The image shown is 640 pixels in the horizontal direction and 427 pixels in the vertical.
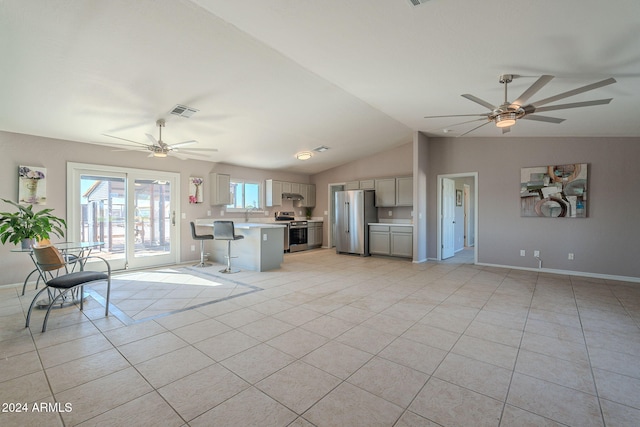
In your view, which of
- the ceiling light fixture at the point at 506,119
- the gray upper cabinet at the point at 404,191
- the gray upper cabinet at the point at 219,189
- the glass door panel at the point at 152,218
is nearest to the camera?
the ceiling light fixture at the point at 506,119

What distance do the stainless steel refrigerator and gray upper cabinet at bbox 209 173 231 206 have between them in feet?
9.78

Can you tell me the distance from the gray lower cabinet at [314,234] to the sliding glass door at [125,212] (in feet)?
12.3

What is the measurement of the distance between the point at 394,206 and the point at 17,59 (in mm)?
7026

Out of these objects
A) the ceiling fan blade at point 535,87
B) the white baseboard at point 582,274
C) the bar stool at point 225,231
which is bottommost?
the white baseboard at point 582,274

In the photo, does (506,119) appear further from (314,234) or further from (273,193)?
(314,234)

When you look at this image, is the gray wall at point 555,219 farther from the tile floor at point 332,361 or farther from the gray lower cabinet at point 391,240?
the tile floor at point 332,361

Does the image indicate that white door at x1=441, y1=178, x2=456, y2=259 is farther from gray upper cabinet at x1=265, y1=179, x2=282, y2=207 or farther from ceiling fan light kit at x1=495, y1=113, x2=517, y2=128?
gray upper cabinet at x1=265, y1=179, x2=282, y2=207

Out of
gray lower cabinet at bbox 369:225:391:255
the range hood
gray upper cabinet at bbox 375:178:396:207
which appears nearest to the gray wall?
gray upper cabinet at bbox 375:178:396:207

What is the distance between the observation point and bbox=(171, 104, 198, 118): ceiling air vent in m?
3.96

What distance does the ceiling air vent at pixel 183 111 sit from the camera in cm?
396

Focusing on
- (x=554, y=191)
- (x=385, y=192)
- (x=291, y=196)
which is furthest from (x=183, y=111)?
(x=554, y=191)

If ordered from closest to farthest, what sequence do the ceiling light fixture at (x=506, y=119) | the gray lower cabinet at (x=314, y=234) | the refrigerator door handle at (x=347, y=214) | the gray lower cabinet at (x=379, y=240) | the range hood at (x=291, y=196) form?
the ceiling light fixture at (x=506, y=119) → the gray lower cabinet at (x=379, y=240) → the refrigerator door handle at (x=347, y=214) → the range hood at (x=291, y=196) → the gray lower cabinet at (x=314, y=234)

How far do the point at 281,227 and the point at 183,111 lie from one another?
2679 mm

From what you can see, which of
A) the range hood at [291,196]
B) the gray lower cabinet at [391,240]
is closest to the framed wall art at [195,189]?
the range hood at [291,196]
